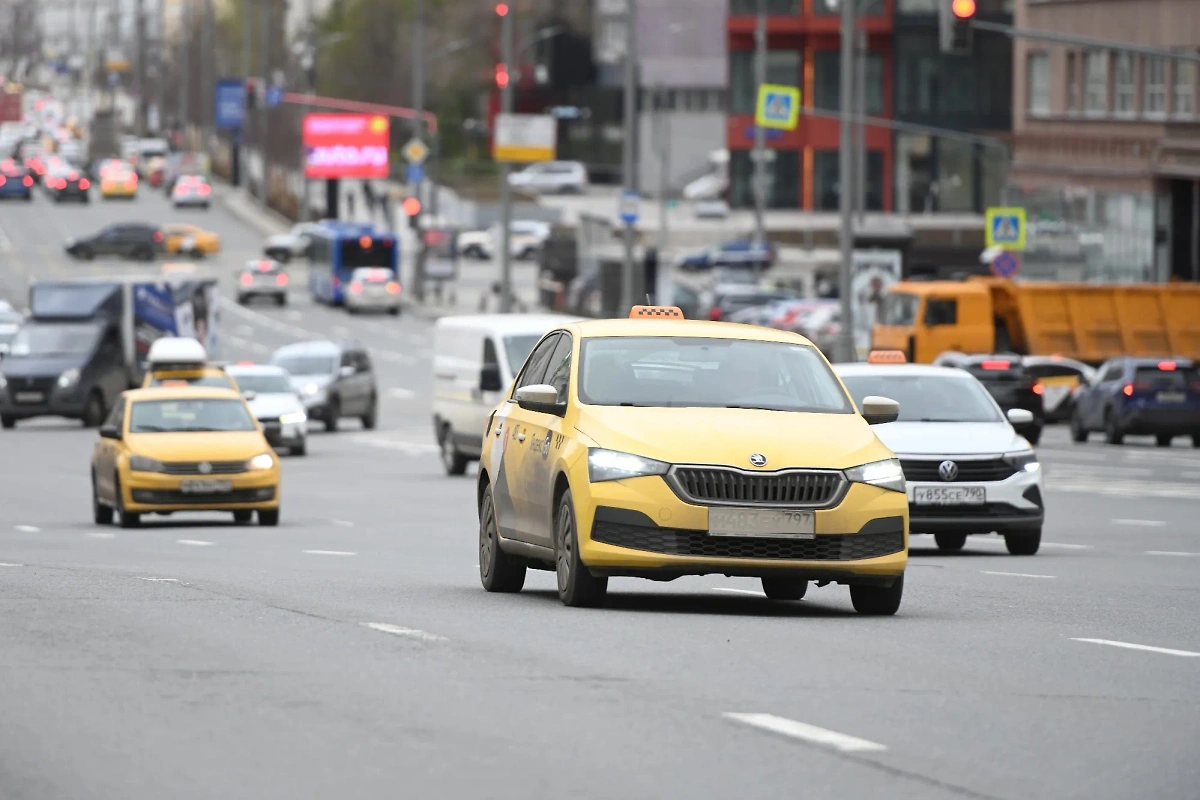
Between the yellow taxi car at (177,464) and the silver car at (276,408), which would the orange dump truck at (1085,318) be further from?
the yellow taxi car at (177,464)

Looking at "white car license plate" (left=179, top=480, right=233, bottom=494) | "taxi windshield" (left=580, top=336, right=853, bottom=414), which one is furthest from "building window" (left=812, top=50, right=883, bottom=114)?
"taxi windshield" (left=580, top=336, right=853, bottom=414)

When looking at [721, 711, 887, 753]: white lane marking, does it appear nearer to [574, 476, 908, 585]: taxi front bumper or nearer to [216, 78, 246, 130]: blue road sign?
[574, 476, 908, 585]: taxi front bumper

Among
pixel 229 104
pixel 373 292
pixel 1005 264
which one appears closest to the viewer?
pixel 1005 264

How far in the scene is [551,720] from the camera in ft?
30.0

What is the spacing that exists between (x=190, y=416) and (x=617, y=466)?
46.0ft

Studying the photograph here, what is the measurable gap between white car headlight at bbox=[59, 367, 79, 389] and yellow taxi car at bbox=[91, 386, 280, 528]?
21732 millimetres

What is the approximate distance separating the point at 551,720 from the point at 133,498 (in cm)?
1634

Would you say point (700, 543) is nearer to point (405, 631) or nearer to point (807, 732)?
point (405, 631)

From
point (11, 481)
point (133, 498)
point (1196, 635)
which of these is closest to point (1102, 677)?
point (1196, 635)

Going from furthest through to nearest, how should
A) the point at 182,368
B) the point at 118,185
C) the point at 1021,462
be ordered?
the point at 118,185 < the point at 182,368 < the point at 1021,462

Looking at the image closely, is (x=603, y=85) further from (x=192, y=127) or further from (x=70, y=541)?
(x=70, y=541)

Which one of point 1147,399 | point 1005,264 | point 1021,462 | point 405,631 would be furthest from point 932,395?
point 1005,264

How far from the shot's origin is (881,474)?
1316cm

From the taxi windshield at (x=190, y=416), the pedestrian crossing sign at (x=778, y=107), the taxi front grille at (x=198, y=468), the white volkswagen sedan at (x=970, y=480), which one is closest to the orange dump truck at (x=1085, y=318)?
the pedestrian crossing sign at (x=778, y=107)
